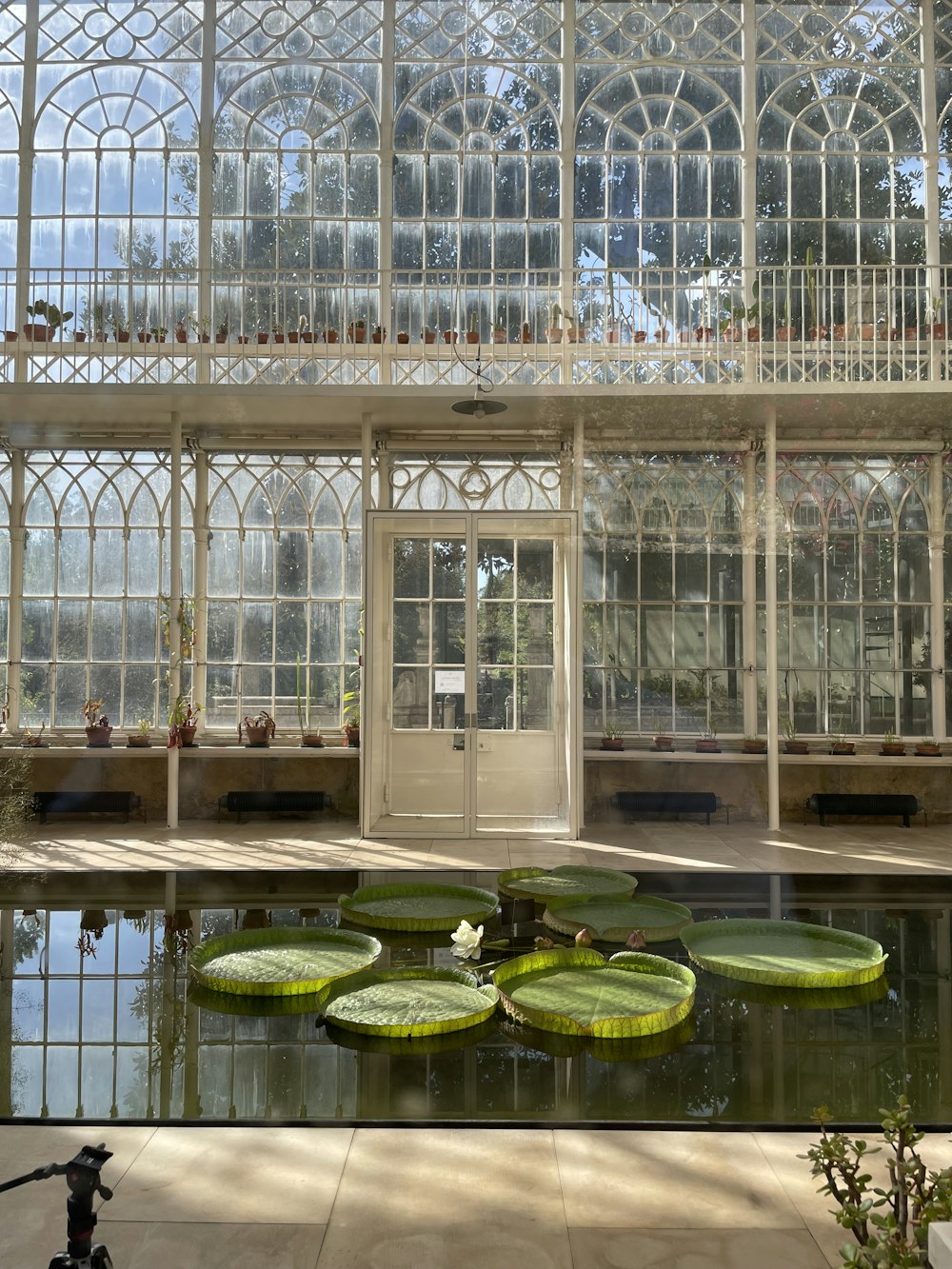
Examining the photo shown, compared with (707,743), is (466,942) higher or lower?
Answer: lower

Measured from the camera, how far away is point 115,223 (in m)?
9.30

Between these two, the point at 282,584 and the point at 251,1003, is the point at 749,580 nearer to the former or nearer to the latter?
the point at 282,584

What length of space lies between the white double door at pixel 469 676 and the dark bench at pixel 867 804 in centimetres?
224

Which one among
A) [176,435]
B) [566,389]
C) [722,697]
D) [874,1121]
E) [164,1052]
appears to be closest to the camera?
[874,1121]

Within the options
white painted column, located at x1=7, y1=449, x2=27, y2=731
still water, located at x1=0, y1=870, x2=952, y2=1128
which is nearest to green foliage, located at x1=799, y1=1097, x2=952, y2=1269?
still water, located at x1=0, y1=870, x2=952, y2=1128

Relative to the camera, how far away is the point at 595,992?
414 cm

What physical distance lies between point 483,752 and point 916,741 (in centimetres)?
397

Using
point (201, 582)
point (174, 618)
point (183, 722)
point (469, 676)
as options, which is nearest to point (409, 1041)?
point (469, 676)

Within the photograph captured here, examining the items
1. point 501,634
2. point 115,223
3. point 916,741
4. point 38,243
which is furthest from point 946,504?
point 38,243

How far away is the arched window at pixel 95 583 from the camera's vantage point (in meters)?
9.20

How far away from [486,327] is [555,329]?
0.67m

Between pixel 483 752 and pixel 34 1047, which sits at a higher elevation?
pixel 483 752

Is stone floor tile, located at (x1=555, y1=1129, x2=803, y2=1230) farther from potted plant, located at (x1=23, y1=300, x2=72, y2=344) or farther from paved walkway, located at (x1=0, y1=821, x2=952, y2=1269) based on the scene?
potted plant, located at (x1=23, y1=300, x2=72, y2=344)

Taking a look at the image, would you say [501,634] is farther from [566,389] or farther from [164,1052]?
[164,1052]
